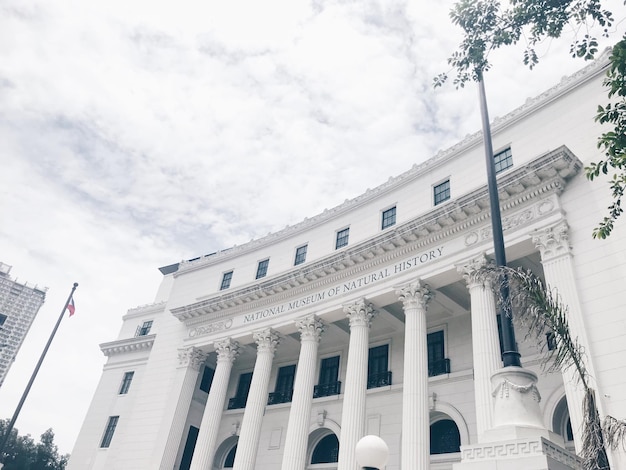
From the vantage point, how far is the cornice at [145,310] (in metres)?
40.3

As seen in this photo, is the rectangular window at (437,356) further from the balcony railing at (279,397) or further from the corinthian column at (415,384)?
the balcony railing at (279,397)

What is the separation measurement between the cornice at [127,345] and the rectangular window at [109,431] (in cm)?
524

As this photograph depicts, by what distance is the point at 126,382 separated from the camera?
36.9 meters

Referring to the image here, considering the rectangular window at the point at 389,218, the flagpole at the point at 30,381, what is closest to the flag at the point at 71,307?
the flagpole at the point at 30,381

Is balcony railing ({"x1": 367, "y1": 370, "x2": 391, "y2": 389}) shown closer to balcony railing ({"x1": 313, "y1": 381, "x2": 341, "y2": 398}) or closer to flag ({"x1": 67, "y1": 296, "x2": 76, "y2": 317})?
balcony railing ({"x1": 313, "y1": 381, "x2": 341, "y2": 398})

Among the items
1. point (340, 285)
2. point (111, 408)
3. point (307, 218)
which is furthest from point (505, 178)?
point (111, 408)

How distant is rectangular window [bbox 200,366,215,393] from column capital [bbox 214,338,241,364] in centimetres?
398

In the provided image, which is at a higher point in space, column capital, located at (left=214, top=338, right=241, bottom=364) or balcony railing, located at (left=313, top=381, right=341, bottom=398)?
column capital, located at (left=214, top=338, right=241, bottom=364)

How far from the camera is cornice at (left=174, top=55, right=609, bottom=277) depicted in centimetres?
2051

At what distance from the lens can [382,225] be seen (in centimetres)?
2573

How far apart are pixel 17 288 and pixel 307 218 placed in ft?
286

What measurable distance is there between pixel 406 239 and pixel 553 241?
250 inches

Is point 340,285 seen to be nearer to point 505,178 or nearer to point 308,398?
point 308,398

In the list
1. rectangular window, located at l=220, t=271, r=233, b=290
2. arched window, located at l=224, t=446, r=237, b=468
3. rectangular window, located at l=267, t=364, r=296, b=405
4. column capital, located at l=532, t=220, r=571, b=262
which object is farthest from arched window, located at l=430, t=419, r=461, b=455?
rectangular window, located at l=220, t=271, r=233, b=290
